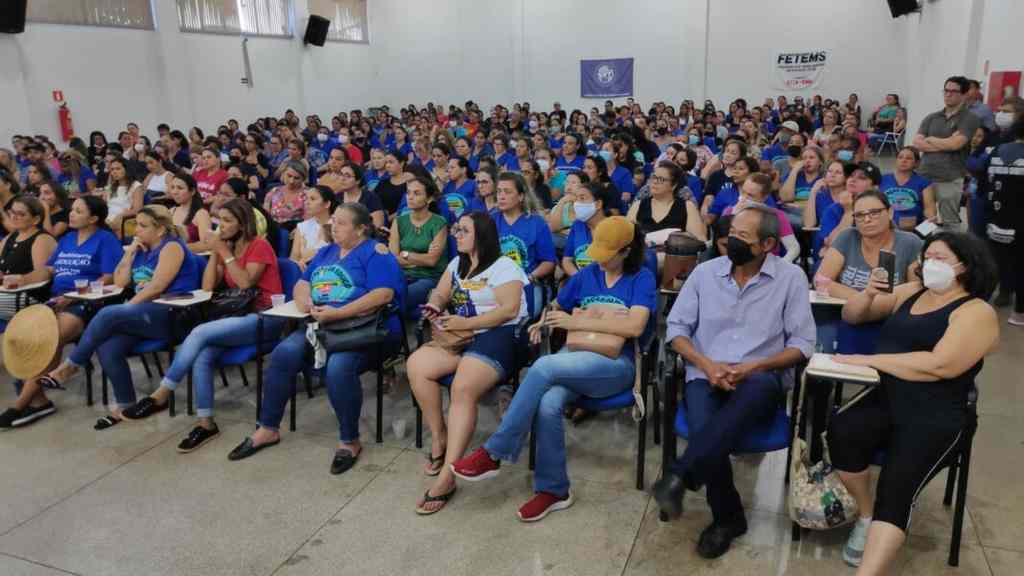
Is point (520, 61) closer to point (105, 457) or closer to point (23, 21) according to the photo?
point (23, 21)

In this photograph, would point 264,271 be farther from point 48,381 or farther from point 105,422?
point 48,381

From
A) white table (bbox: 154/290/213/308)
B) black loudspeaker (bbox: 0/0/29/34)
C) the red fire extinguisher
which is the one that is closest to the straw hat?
white table (bbox: 154/290/213/308)

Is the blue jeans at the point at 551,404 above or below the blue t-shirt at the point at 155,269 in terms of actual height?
below

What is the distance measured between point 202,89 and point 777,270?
1344cm

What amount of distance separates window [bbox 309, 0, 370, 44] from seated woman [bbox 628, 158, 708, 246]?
576 inches

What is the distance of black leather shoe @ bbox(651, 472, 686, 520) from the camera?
2469 mm

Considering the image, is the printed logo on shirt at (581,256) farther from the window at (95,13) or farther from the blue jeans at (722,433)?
the window at (95,13)

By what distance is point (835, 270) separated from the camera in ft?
10.9

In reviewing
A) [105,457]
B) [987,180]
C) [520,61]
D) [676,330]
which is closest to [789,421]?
[676,330]

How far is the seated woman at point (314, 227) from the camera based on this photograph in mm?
4434

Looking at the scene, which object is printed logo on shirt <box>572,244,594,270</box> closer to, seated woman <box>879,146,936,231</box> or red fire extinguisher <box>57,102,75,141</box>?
seated woman <box>879,146,936,231</box>

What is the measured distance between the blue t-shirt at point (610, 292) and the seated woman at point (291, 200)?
10.4 ft

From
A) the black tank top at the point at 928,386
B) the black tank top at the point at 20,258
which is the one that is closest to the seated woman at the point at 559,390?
the black tank top at the point at 928,386

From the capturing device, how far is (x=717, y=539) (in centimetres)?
255
